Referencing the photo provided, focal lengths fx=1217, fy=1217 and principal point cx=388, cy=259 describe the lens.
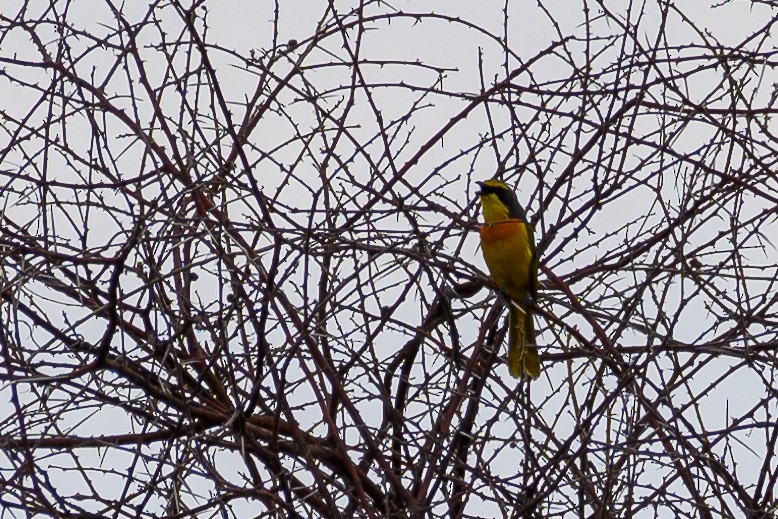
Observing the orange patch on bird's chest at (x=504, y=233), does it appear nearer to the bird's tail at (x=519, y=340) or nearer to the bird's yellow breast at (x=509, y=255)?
the bird's yellow breast at (x=509, y=255)

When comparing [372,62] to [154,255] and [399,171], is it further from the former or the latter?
[154,255]

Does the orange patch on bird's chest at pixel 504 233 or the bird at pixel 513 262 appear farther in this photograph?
the orange patch on bird's chest at pixel 504 233

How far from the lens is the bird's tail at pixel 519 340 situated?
4512 millimetres

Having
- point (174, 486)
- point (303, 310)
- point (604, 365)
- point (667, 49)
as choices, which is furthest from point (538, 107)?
point (174, 486)

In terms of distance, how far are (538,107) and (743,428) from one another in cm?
133

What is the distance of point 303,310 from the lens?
3.41 m

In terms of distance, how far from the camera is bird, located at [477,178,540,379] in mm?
4600

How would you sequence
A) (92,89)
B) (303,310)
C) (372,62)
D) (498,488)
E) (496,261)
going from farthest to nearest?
(496,261)
(372,62)
(92,89)
(498,488)
(303,310)

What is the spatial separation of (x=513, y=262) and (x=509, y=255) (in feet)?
0.45

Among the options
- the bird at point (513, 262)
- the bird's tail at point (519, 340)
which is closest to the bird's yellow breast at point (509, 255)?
the bird at point (513, 262)

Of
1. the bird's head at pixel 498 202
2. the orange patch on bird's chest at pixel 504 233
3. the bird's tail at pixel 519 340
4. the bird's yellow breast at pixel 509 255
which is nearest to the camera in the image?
the bird's tail at pixel 519 340

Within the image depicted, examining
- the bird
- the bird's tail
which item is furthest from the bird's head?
the bird's tail

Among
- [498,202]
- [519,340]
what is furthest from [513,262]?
[519,340]

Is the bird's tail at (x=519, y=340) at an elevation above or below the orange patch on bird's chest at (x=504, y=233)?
below
